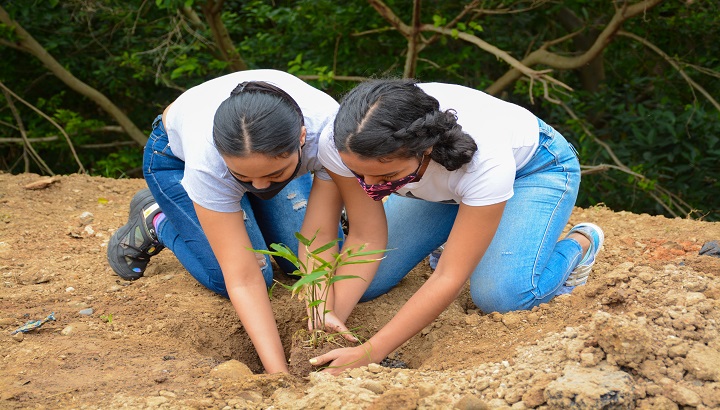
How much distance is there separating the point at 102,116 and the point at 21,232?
3.95 metres

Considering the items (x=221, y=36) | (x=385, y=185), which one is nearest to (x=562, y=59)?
(x=221, y=36)

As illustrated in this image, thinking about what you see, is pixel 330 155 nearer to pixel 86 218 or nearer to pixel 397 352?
pixel 397 352

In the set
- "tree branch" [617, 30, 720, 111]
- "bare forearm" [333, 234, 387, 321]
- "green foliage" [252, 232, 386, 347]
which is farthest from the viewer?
"tree branch" [617, 30, 720, 111]

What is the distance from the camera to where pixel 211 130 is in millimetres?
2500

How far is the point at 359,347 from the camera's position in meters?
2.38

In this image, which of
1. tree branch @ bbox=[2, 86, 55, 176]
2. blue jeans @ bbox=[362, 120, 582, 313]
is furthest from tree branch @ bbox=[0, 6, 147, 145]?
blue jeans @ bbox=[362, 120, 582, 313]

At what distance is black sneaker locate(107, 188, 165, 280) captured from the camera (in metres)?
3.27

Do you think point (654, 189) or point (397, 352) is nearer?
point (397, 352)

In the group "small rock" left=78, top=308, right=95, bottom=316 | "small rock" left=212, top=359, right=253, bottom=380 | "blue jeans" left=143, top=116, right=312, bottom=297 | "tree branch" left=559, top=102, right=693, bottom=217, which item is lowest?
"tree branch" left=559, top=102, right=693, bottom=217

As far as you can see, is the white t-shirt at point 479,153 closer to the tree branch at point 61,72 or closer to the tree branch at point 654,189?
the tree branch at point 654,189

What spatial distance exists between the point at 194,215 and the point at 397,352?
0.96 metres

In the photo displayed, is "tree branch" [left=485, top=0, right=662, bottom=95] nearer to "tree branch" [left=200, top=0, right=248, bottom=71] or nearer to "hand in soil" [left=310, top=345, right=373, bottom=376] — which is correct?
"tree branch" [left=200, top=0, right=248, bottom=71]

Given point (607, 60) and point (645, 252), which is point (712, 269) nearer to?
point (645, 252)

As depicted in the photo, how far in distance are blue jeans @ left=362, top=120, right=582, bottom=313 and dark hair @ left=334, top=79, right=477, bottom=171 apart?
59 cm
